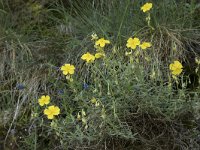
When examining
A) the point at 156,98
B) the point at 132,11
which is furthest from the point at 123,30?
the point at 156,98

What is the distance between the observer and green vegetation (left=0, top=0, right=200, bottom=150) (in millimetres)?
2541

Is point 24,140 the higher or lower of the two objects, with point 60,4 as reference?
lower

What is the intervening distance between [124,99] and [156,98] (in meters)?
0.18

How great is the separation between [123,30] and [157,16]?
0.26m

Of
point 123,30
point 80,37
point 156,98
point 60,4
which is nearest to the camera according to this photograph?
point 156,98

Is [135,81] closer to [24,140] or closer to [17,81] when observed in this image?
[24,140]

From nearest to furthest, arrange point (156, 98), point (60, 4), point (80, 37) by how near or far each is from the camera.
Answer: point (156, 98) < point (80, 37) < point (60, 4)

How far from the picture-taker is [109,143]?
104 inches

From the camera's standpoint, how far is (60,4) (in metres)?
4.04

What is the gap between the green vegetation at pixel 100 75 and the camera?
2.54 m

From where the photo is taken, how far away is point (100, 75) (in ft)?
9.51

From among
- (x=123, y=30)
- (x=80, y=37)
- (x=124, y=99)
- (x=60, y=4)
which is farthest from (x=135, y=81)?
(x=60, y=4)

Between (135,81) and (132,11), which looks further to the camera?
(132,11)

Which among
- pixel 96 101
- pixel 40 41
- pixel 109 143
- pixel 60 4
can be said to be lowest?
pixel 109 143
